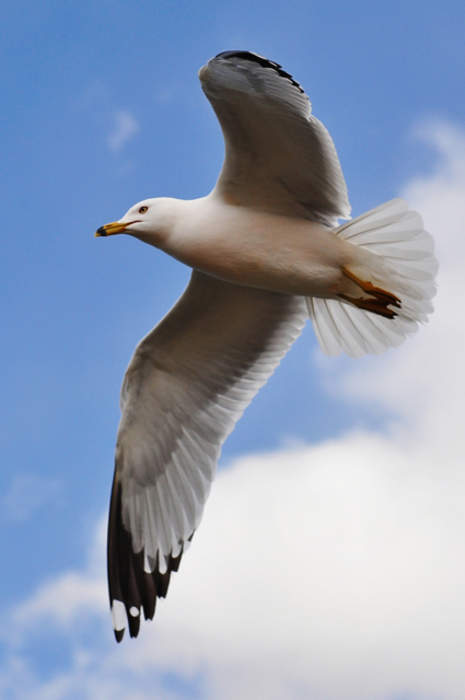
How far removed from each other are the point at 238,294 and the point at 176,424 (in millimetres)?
860

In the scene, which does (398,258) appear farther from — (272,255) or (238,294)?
(238,294)

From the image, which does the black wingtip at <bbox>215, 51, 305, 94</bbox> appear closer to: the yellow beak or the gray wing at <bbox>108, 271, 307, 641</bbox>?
the yellow beak

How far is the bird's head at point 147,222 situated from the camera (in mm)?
6004

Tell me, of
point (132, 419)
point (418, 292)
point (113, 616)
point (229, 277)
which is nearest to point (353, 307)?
point (418, 292)

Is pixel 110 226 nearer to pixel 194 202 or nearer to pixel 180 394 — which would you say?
pixel 194 202

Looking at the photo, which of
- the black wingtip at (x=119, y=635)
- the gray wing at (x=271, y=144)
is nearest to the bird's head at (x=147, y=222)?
the gray wing at (x=271, y=144)

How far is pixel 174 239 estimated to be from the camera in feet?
19.6

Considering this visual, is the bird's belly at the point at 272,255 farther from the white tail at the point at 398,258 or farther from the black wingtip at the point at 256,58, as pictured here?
the black wingtip at the point at 256,58

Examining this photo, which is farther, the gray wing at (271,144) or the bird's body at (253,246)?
the bird's body at (253,246)

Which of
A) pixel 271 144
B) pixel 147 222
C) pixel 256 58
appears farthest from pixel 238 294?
pixel 256 58

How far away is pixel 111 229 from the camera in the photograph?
6.15 m

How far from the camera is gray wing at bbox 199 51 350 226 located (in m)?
5.34

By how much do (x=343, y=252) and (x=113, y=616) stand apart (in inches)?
102

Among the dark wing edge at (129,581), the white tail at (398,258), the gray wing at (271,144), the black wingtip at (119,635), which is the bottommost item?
the black wingtip at (119,635)
